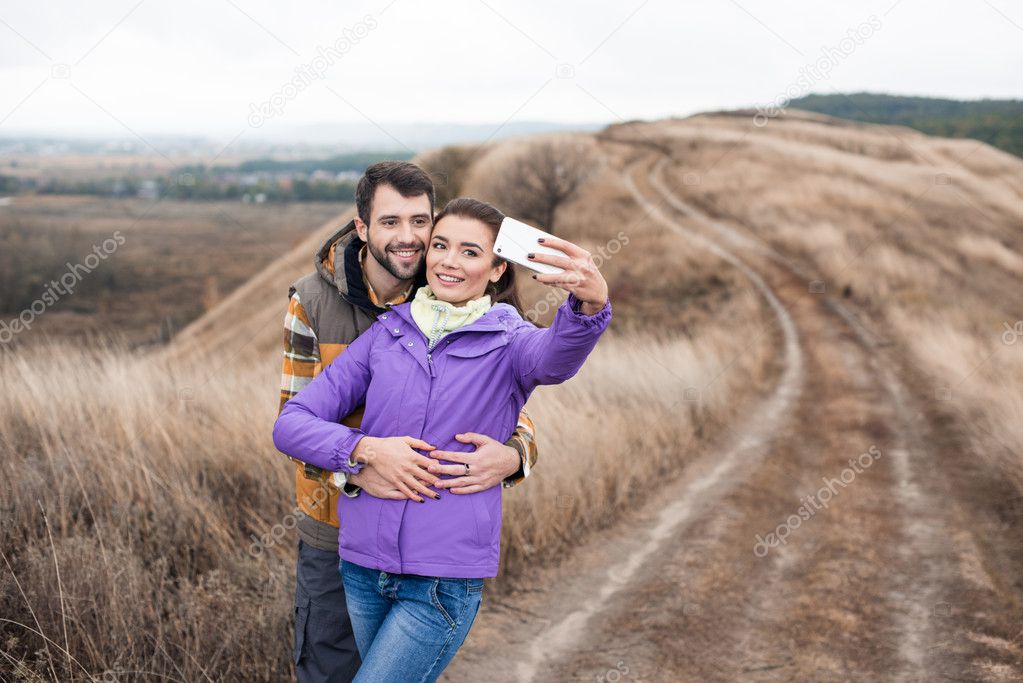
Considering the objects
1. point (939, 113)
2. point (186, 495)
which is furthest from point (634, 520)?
point (939, 113)

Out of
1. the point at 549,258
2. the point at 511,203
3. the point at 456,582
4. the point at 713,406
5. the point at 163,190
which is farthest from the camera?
the point at 163,190

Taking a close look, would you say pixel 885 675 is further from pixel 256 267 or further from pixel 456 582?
pixel 256 267

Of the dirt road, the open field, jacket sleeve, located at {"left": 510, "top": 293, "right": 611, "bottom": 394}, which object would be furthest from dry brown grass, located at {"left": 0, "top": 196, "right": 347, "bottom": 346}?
jacket sleeve, located at {"left": 510, "top": 293, "right": 611, "bottom": 394}

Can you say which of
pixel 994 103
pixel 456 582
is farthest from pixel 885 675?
pixel 994 103

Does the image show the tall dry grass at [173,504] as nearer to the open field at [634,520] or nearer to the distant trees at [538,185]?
the open field at [634,520]

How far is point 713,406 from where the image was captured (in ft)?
26.5

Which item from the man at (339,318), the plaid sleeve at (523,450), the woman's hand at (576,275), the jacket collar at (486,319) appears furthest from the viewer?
the man at (339,318)

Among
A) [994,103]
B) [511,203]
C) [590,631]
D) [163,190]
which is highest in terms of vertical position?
[994,103]

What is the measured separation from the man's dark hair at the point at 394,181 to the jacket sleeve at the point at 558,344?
0.55m

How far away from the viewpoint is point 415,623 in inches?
79.2

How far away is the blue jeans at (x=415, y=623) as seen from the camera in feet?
6.57

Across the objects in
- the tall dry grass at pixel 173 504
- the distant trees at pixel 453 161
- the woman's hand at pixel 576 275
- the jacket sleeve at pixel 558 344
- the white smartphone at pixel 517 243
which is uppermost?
the distant trees at pixel 453 161

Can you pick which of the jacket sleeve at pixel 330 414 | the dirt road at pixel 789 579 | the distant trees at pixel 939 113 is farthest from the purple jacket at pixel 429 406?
the distant trees at pixel 939 113

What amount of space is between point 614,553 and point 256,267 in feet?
243
